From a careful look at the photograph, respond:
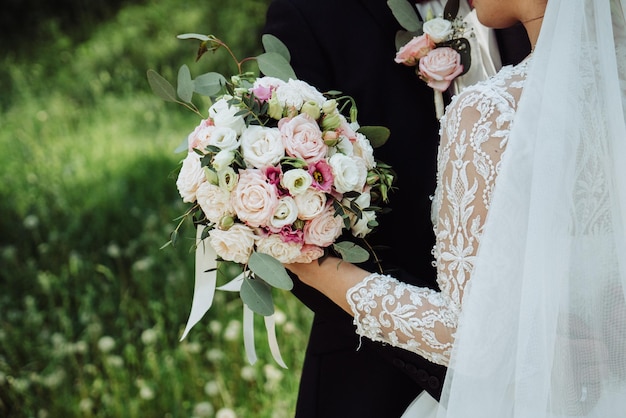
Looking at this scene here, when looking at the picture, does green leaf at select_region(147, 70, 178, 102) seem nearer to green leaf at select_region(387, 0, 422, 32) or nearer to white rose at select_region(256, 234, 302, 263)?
white rose at select_region(256, 234, 302, 263)

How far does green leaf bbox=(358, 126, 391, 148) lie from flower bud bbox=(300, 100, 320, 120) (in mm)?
199

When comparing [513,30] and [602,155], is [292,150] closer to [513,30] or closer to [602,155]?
[602,155]

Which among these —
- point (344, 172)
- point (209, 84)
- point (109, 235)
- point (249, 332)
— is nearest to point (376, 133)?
point (344, 172)

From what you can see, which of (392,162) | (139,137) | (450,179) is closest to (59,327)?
(139,137)

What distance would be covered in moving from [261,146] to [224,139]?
0.09 metres

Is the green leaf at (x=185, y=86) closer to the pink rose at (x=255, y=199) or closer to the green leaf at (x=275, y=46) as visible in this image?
the green leaf at (x=275, y=46)

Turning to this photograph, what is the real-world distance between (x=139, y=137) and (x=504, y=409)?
5.55 m

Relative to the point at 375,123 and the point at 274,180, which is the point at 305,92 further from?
the point at 375,123

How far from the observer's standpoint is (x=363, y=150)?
1.94 metres

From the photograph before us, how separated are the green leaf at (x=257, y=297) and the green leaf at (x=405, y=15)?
813mm

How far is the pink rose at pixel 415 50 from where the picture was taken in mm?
2137

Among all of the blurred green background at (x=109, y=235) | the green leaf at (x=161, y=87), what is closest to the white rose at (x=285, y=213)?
the green leaf at (x=161, y=87)

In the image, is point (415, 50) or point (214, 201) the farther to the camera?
point (415, 50)

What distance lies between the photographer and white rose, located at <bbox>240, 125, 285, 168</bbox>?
1.80 metres
